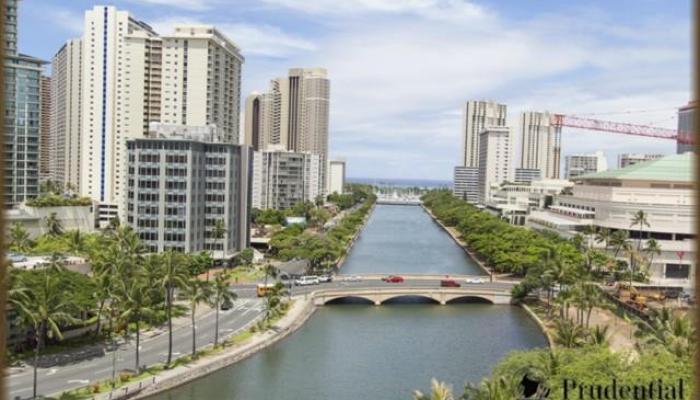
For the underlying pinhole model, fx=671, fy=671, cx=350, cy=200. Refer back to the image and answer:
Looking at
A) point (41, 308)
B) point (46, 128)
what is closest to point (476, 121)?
point (46, 128)

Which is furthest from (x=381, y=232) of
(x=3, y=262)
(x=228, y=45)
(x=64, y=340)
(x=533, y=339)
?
(x=3, y=262)

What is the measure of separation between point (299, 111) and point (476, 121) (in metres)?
35.6

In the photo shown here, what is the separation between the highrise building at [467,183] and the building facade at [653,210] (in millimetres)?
67738

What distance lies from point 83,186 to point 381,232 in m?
27.2

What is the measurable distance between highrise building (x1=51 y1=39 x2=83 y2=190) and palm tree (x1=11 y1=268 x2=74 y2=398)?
36.5m

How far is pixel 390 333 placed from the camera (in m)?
24.5

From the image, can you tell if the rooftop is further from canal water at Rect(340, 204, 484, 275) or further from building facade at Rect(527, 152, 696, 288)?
canal water at Rect(340, 204, 484, 275)

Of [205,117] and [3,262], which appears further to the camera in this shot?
[205,117]

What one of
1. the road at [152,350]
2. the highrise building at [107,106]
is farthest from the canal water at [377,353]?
the highrise building at [107,106]

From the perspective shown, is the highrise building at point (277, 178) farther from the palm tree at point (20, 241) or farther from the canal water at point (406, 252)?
the palm tree at point (20, 241)

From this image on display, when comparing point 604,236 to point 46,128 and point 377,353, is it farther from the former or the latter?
point 46,128

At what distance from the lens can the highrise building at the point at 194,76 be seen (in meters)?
44.1

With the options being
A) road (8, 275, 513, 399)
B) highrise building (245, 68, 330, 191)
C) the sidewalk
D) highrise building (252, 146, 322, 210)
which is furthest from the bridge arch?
highrise building (245, 68, 330, 191)

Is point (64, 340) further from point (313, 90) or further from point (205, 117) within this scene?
point (313, 90)
